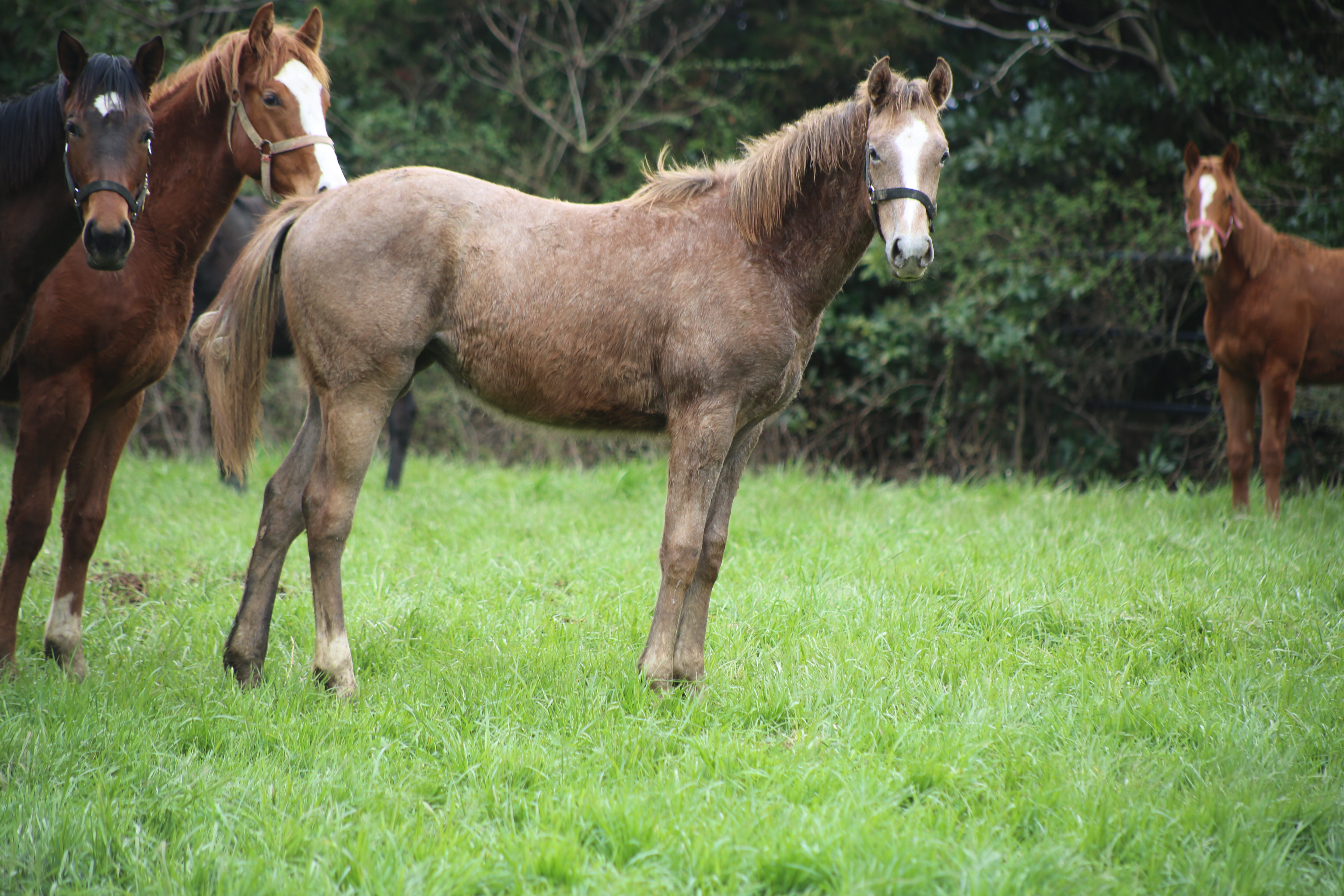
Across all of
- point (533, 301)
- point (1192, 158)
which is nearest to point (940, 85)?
point (533, 301)

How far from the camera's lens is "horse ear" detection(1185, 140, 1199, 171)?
6.23 metres

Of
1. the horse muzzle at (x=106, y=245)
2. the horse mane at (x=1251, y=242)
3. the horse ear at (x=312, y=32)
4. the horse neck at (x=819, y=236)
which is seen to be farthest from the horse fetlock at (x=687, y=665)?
the horse mane at (x=1251, y=242)

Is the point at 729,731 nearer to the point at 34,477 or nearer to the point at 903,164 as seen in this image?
the point at 903,164

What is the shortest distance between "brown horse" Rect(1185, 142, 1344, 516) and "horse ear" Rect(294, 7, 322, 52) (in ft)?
17.8

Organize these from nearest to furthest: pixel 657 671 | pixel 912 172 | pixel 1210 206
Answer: pixel 912 172
pixel 657 671
pixel 1210 206

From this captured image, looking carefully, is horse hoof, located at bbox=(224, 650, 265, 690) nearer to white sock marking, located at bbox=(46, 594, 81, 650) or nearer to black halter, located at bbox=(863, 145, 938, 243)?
white sock marking, located at bbox=(46, 594, 81, 650)

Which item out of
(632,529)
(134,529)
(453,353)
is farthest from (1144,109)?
(134,529)

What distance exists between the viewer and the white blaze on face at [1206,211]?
19.4ft

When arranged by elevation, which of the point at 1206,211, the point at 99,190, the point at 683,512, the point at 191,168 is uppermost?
the point at 1206,211

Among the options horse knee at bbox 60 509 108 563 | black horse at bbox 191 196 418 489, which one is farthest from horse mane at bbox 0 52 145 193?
black horse at bbox 191 196 418 489

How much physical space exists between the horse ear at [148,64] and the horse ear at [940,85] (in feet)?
Answer: 8.58

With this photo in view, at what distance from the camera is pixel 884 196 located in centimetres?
296

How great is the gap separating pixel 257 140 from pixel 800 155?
2120 millimetres

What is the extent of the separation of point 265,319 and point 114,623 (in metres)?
1.69
